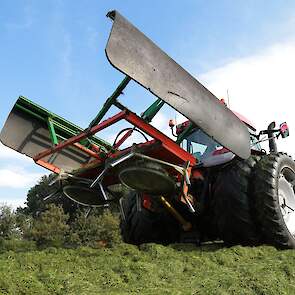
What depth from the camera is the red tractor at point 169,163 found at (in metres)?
3.60

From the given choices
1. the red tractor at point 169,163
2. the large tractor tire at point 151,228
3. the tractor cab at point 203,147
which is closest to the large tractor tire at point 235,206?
the red tractor at point 169,163

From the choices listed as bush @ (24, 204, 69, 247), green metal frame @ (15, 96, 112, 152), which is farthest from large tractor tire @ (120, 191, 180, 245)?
bush @ (24, 204, 69, 247)

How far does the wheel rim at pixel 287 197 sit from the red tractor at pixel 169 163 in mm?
11

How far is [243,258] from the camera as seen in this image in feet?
12.0

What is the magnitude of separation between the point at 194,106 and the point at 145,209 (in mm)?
1565

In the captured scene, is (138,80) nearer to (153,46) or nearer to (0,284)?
(153,46)

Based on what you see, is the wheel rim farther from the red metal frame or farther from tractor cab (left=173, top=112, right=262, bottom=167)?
the red metal frame

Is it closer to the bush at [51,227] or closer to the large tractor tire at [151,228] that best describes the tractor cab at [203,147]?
the large tractor tire at [151,228]

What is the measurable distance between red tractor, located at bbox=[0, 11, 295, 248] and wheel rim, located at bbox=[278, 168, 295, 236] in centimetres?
1

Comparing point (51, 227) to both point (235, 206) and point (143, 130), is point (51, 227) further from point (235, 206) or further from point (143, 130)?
point (143, 130)

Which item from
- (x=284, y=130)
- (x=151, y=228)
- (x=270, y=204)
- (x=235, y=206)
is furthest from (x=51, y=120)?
(x=284, y=130)

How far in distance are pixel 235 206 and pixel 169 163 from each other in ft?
2.49

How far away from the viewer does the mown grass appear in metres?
2.39

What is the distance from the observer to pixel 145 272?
2.85 metres
